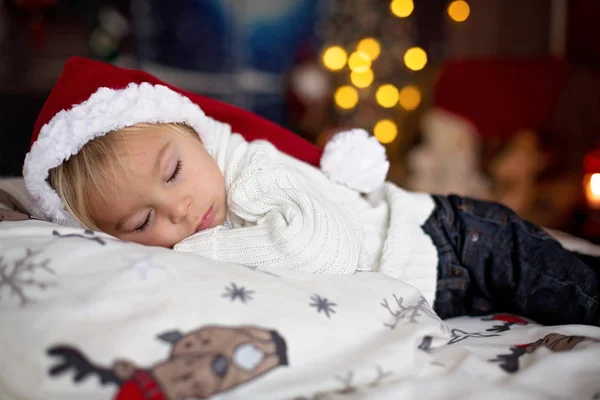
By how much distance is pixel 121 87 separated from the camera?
110cm

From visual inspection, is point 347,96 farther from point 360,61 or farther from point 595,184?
point 595,184

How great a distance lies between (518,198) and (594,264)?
152cm

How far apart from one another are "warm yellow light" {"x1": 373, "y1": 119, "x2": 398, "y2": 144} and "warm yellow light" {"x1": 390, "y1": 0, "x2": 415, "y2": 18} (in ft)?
1.93

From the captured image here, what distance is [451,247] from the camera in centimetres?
118

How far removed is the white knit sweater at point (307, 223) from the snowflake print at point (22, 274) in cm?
31

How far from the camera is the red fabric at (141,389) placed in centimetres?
60

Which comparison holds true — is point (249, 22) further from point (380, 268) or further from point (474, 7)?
point (380, 268)

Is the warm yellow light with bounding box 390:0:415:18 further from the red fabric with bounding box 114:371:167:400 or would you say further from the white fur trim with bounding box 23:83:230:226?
the red fabric with bounding box 114:371:167:400

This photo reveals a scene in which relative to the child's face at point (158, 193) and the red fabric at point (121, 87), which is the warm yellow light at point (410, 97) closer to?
the red fabric at point (121, 87)

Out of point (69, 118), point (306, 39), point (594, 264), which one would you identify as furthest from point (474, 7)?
point (69, 118)

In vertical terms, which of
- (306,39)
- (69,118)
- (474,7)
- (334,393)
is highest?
(474,7)

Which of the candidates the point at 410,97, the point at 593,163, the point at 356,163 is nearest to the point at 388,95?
the point at 410,97

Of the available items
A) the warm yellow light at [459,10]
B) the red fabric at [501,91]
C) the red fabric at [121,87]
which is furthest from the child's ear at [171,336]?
the warm yellow light at [459,10]

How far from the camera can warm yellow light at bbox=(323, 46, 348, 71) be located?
308cm
